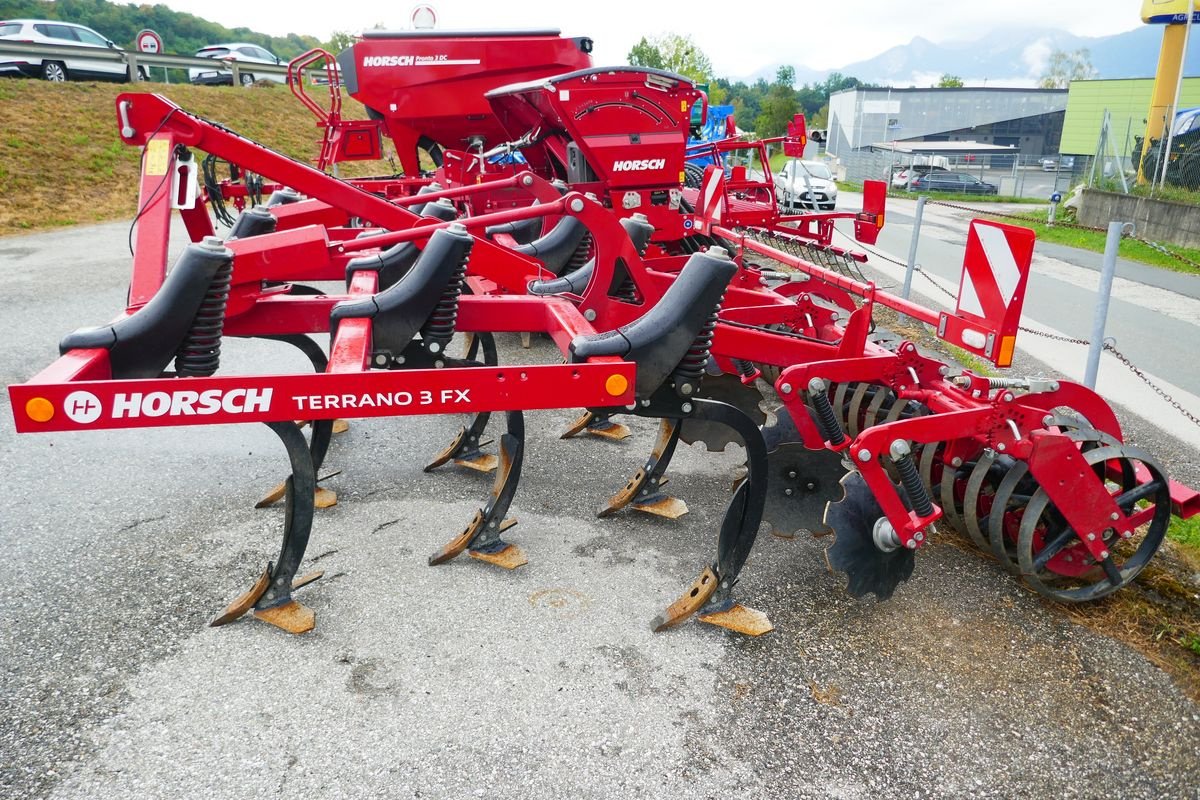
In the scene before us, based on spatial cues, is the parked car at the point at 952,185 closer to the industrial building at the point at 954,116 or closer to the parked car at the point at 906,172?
the parked car at the point at 906,172

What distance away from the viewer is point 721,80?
74500 millimetres

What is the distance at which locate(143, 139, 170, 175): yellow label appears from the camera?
3.61 meters

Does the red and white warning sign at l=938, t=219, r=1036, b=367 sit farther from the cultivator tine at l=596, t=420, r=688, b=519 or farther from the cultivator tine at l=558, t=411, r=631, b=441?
the cultivator tine at l=558, t=411, r=631, b=441

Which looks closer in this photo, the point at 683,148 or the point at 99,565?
the point at 99,565

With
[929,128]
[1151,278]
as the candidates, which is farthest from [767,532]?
[929,128]

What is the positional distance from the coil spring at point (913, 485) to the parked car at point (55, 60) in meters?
20.9

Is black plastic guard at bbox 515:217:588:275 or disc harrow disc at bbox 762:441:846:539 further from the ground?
black plastic guard at bbox 515:217:588:275

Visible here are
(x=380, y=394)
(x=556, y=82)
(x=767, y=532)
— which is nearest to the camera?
(x=380, y=394)

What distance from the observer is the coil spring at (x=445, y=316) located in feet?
10.1

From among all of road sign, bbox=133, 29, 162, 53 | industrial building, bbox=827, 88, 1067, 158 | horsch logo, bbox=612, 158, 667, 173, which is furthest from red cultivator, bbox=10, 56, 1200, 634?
industrial building, bbox=827, 88, 1067, 158

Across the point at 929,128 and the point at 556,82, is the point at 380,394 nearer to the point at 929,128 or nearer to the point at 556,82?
the point at 556,82

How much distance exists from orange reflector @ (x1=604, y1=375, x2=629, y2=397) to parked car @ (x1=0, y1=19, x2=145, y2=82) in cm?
2035

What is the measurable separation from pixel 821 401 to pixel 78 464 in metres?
3.99

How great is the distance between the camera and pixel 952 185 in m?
27.0
